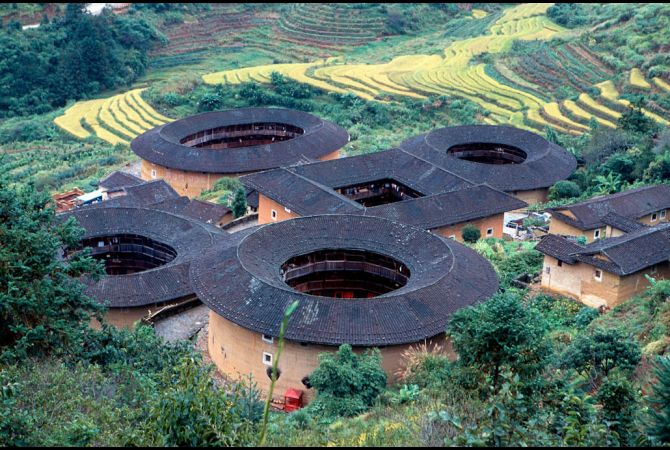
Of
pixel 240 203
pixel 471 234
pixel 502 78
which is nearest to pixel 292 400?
pixel 471 234

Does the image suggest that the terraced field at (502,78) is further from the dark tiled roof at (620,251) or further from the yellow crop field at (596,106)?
the dark tiled roof at (620,251)

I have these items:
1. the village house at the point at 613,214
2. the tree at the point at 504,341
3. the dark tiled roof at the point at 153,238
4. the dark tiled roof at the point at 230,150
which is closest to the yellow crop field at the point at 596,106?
the village house at the point at 613,214

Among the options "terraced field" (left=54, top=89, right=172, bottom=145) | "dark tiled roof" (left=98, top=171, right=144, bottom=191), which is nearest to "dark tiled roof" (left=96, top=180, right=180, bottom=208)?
"dark tiled roof" (left=98, top=171, right=144, bottom=191)

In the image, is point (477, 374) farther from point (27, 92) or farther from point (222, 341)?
point (27, 92)

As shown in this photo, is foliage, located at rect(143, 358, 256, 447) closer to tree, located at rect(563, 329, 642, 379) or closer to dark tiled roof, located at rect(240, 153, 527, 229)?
tree, located at rect(563, 329, 642, 379)

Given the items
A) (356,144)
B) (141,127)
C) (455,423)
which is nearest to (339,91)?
(356,144)

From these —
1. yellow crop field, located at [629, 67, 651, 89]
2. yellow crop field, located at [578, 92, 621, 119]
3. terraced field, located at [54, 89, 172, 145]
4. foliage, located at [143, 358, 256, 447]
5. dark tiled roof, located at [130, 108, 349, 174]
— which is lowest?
terraced field, located at [54, 89, 172, 145]
